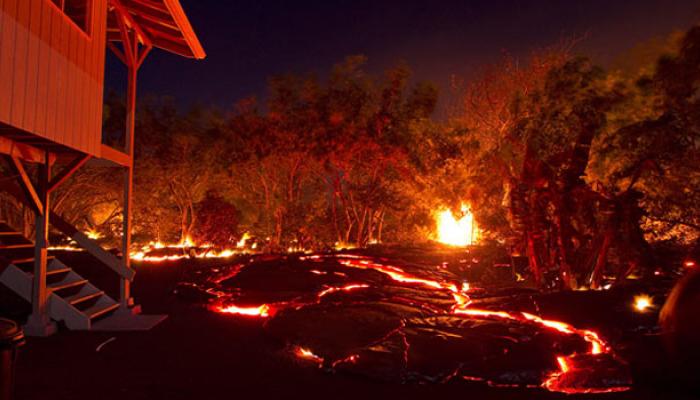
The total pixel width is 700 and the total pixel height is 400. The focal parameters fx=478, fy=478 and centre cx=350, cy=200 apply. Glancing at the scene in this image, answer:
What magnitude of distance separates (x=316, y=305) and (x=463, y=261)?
6.33 meters

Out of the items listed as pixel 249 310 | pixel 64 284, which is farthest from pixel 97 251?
pixel 249 310

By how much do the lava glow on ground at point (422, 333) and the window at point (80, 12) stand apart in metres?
4.92

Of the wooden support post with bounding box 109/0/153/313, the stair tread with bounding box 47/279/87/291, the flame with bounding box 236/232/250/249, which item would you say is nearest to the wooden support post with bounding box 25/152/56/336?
the stair tread with bounding box 47/279/87/291

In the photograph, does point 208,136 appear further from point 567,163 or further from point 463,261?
point 567,163

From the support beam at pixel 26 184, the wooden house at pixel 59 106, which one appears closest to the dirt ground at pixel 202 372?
the wooden house at pixel 59 106

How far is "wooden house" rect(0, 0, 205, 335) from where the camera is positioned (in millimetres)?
4848

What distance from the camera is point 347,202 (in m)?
17.8

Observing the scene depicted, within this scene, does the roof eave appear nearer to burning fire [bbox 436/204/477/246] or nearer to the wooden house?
the wooden house

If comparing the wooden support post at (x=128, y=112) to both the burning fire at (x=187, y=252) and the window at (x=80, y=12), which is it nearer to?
the window at (x=80, y=12)

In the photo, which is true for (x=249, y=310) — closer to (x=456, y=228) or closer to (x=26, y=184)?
(x=26, y=184)

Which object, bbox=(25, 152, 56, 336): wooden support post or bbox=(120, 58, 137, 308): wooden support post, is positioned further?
bbox=(120, 58, 137, 308): wooden support post

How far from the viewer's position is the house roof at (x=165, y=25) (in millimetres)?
7367

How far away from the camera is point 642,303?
729 cm

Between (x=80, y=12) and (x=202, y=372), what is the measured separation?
16.8 ft
